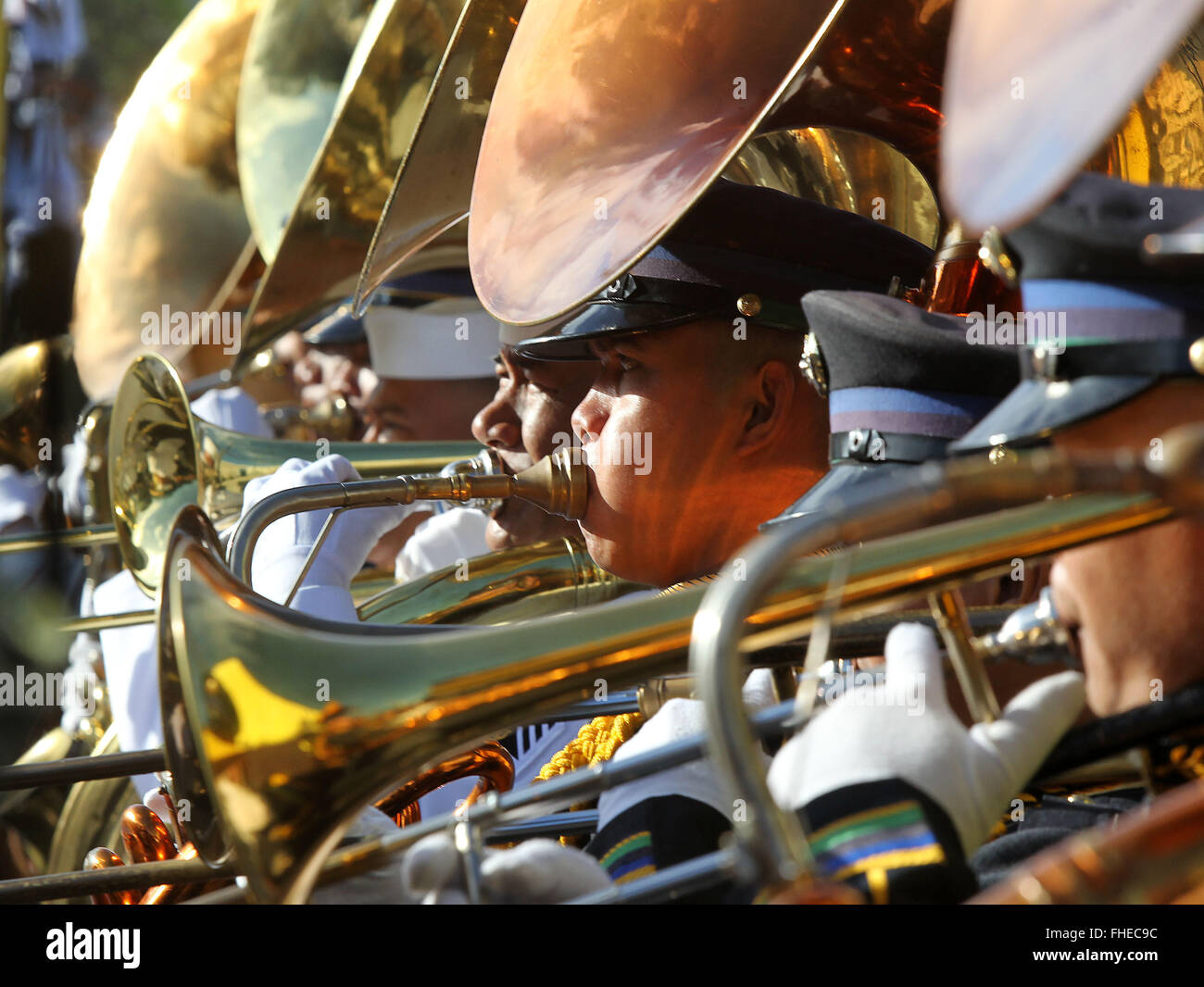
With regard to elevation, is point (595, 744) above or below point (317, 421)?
below

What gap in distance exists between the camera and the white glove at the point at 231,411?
5.01 meters

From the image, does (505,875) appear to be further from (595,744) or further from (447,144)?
(447,144)

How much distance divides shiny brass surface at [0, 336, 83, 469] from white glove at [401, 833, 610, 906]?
3.93 m

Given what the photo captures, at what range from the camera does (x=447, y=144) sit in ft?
9.17

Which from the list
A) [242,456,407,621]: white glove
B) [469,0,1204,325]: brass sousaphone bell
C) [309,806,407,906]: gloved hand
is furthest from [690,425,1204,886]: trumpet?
[242,456,407,621]: white glove

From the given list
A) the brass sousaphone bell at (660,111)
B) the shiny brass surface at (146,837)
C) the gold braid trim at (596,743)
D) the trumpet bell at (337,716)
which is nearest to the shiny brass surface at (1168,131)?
the brass sousaphone bell at (660,111)

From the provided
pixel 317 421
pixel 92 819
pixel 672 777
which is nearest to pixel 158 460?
pixel 92 819

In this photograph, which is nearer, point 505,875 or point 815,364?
point 505,875

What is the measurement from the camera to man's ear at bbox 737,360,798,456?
7.70ft

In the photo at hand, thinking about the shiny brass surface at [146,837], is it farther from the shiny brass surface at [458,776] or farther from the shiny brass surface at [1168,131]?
the shiny brass surface at [1168,131]

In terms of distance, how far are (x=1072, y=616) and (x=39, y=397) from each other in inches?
164

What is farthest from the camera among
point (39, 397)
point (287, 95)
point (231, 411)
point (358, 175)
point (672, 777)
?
point (231, 411)

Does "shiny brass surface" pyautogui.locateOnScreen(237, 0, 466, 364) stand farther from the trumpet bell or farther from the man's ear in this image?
the trumpet bell
